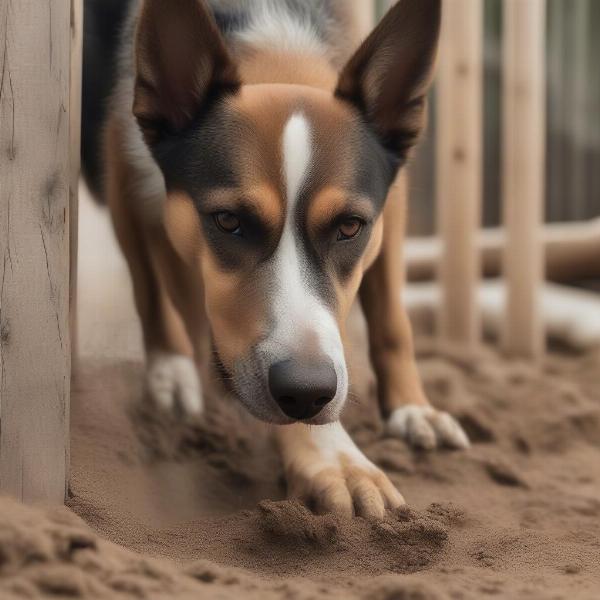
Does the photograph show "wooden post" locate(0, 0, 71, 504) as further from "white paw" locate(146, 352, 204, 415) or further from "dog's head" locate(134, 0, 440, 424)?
"white paw" locate(146, 352, 204, 415)

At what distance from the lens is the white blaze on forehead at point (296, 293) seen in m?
2.34

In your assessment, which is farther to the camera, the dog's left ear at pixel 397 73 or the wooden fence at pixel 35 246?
the dog's left ear at pixel 397 73

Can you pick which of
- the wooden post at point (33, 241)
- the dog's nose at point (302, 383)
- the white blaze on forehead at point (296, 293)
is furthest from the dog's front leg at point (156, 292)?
the dog's nose at point (302, 383)

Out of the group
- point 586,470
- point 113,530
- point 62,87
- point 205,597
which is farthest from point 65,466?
point 586,470

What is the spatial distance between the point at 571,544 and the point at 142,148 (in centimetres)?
167

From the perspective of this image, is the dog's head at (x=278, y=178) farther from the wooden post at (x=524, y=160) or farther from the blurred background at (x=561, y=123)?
the blurred background at (x=561, y=123)

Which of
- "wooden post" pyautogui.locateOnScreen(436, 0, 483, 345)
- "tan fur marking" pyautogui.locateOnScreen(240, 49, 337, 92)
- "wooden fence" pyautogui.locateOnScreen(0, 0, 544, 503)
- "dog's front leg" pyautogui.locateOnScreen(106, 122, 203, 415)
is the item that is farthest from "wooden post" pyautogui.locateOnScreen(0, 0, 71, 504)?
"wooden post" pyautogui.locateOnScreen(436, 0, 483, 345)

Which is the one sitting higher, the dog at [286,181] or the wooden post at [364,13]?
the wooden post at [364,13]

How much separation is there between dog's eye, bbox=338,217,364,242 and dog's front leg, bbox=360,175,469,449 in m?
0.72

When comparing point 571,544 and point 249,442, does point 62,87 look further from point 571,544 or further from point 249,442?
point 571,544

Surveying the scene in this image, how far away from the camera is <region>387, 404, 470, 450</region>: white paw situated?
3326mm

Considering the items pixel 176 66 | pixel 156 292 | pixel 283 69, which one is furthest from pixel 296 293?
pixel 156 292

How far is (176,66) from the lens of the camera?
275 centimetres

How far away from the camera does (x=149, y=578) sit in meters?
1.92
